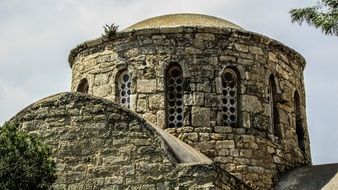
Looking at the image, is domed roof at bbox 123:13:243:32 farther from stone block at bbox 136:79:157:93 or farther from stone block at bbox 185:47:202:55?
stone block at bbox 136:79:157:93

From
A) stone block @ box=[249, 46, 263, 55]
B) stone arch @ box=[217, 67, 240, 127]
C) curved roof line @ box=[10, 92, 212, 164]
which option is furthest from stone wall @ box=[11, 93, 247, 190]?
stone block @ box=[249, 46, 263, 55]

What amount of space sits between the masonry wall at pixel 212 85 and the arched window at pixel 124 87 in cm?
13

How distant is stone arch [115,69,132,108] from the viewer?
15781mm

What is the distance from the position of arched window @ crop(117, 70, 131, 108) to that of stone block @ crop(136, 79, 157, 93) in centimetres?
34

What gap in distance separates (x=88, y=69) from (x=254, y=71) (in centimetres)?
366

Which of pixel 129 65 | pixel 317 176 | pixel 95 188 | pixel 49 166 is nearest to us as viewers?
pixel 49 166

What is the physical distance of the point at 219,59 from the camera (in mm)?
15602

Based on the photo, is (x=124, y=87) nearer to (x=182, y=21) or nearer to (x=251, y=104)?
(x=182, y=21)

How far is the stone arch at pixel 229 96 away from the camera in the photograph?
15381 mm

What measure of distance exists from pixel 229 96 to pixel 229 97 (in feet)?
0.07

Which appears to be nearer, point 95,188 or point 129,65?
point 95,188

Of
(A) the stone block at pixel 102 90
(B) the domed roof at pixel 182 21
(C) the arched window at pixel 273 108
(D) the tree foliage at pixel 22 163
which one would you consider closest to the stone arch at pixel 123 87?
(A) the stone block at pixel 102 90

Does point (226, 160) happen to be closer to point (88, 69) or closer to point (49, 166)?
point (88, 69)

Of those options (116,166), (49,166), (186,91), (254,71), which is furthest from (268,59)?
(49,166)
